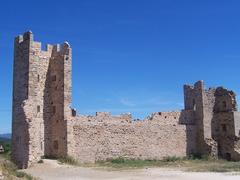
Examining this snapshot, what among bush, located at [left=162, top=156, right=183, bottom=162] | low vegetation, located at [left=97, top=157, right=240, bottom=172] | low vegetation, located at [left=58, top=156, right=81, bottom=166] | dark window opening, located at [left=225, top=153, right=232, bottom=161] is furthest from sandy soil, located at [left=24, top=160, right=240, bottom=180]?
dark window opening, located at [left=225, top=153, right=232, bottom=161]

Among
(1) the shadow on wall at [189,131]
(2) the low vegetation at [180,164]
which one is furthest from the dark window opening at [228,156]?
(1) the shadow on wall at [189,131]

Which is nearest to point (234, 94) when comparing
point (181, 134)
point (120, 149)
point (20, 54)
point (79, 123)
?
point (181, 134)

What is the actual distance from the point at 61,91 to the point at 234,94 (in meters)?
16.4

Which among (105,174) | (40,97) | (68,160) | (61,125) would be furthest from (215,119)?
(105,174)

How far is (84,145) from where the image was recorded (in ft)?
97.6

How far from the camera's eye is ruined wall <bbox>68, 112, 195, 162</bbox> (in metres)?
29.9

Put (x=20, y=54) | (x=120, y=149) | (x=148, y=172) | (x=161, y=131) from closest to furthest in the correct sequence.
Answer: (x=148, y=172), (x=20, y=54), (x=120, y=149), (x=161, y=131)

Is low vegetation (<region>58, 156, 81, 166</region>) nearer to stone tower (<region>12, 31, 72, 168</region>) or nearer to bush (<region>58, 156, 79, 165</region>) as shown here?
bush (<region>58, 156, 79, 165</region>)

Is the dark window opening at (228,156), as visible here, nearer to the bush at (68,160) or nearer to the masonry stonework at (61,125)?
the masonry stonework at (61,125)

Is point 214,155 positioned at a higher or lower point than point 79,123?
lower

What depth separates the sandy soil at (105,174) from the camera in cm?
2269

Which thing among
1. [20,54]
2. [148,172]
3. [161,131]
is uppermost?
[20,54]

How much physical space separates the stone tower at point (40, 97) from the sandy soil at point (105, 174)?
1.95m

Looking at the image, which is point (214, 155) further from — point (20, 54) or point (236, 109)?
point (20, 54)
